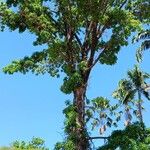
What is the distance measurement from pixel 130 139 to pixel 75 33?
6274 mm

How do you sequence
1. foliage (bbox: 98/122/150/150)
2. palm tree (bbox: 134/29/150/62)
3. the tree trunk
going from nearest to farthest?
foliage (bbox: 98/122/150/150) < the tree trunk < palm tree (bbox: 134/29/150/62)

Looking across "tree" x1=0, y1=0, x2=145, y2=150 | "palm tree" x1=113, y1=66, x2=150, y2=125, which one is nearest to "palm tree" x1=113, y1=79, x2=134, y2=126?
"palm tree" x1=113, y1=66, x2=150, y2=125

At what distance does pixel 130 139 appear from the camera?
25.7 metres

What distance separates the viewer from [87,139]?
26.7 meters

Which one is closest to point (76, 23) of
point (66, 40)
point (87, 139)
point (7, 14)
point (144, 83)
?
point (66, 40)

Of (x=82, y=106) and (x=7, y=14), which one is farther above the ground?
(x=7, y=14)

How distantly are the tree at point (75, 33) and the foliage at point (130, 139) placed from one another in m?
1.25

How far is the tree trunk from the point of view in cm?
2648

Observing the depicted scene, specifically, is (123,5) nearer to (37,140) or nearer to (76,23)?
(76,23)

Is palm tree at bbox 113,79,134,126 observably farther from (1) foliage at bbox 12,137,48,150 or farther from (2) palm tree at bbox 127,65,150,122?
(1) foliage at bbox 12,137,48,150

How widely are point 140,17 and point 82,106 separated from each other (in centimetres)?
572

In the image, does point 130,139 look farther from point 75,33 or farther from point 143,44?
point 143,44

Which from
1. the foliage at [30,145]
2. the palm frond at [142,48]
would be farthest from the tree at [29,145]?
the palm frond at [142,48]

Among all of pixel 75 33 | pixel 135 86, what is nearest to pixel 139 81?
pixel 135 86
